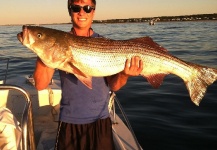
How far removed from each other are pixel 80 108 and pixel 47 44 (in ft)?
3.15

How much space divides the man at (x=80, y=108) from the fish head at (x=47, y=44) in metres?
0.12

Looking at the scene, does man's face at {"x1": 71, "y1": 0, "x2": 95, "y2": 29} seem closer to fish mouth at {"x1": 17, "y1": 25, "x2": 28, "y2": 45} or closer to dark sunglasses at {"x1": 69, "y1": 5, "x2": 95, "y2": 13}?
dark sunglasses at {"x1": 69, "y1": 5, "x2": 95, "y2": 13}

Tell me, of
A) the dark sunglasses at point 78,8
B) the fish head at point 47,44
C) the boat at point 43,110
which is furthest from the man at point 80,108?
the boat at point 43,110

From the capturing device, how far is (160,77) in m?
3.61

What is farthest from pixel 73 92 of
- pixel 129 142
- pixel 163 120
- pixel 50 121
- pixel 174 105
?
pixel 174 105

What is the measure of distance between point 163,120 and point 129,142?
4.29m

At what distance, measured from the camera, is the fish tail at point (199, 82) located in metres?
3.80

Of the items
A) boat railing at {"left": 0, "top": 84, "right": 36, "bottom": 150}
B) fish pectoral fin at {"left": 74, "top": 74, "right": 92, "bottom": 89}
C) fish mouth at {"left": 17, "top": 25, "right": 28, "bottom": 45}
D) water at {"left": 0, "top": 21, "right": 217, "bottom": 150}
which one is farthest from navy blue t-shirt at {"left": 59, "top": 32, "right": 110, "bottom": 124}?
water at {"left": 0, "top": 21, "right": 217, "bottom": 150}

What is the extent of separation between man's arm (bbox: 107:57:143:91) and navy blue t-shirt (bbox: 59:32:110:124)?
0.76 feet

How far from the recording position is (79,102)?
3105 mm

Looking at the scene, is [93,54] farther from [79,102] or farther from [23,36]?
[23,36]

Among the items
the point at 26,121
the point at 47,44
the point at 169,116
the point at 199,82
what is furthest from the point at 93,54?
the point at 169,116

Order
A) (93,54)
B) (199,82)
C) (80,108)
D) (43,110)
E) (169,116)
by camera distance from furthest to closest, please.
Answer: (169,116)
(43,110)
(199,82)
(93,54)
(80,108)

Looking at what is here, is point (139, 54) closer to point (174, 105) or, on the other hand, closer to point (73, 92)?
point (73, 92)
